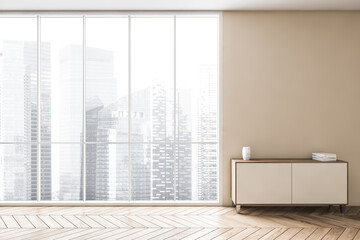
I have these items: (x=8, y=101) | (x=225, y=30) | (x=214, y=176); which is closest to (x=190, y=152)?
(x=214, y=176)

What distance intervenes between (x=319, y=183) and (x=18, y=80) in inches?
171

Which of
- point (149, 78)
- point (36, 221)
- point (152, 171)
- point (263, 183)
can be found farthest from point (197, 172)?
point (36, 221)

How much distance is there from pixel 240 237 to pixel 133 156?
1960 mm

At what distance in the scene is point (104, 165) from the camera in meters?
4.71

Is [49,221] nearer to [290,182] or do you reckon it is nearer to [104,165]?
[104,165]

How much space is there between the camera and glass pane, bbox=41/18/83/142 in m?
4.70

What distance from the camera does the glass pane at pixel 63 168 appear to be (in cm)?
470

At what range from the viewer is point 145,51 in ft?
Answer: 15.5

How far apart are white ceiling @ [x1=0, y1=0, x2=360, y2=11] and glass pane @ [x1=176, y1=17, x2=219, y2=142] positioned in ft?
0.98

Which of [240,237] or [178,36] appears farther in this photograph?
[178,36]

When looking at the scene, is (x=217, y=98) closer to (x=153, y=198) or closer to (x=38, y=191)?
(x=153, y=198)

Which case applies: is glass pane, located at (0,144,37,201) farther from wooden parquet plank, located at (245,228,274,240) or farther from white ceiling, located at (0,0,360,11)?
wooden parquet plank, located at (245,228,274,240)

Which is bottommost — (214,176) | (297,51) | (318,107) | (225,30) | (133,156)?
(214,176)

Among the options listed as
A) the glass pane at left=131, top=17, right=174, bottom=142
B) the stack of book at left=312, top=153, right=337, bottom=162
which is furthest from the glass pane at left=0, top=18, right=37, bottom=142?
the stack of book at left=312, top=153, right=337, bottom=162
